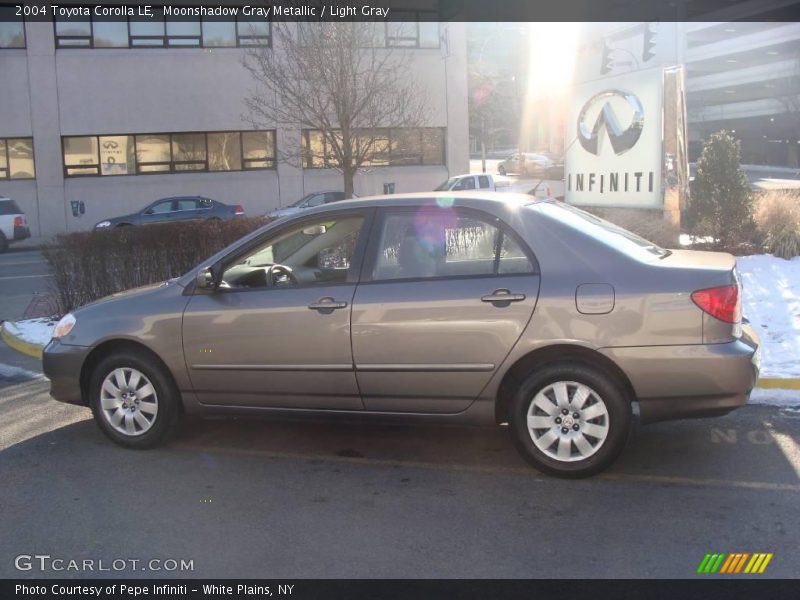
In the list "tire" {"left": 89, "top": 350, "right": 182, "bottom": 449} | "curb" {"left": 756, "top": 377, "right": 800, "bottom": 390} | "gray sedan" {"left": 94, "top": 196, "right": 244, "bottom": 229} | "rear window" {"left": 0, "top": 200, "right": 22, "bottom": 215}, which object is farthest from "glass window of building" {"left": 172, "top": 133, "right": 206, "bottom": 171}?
"curb" {"left": 756, "top": 377, "right": 800, "bottom": 390}

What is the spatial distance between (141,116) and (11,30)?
4985 mm

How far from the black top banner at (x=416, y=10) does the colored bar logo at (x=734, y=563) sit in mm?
10349

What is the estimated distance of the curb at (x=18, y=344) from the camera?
877 centimetres

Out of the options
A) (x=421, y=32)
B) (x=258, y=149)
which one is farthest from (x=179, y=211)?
(x=421, y=32)

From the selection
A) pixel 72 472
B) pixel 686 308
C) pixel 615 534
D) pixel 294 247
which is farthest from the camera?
pixel 294 247

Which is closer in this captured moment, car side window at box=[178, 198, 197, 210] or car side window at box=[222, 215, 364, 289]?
car side window at box=[222, 215, 364, 289]

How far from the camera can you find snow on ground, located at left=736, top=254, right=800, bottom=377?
698 centimetres

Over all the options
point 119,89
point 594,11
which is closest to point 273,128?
point 119,89

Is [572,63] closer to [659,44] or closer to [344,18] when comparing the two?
[659,44]

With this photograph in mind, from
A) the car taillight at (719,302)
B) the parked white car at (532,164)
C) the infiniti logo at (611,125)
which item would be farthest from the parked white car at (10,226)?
the parked white car at (532,164)

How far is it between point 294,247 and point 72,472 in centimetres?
Answer: 207

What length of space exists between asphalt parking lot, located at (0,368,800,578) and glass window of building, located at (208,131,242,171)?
24.8 metres

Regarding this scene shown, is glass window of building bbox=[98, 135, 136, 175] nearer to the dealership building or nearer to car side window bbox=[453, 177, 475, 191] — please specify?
the dealership building

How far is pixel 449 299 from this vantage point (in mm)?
4793
